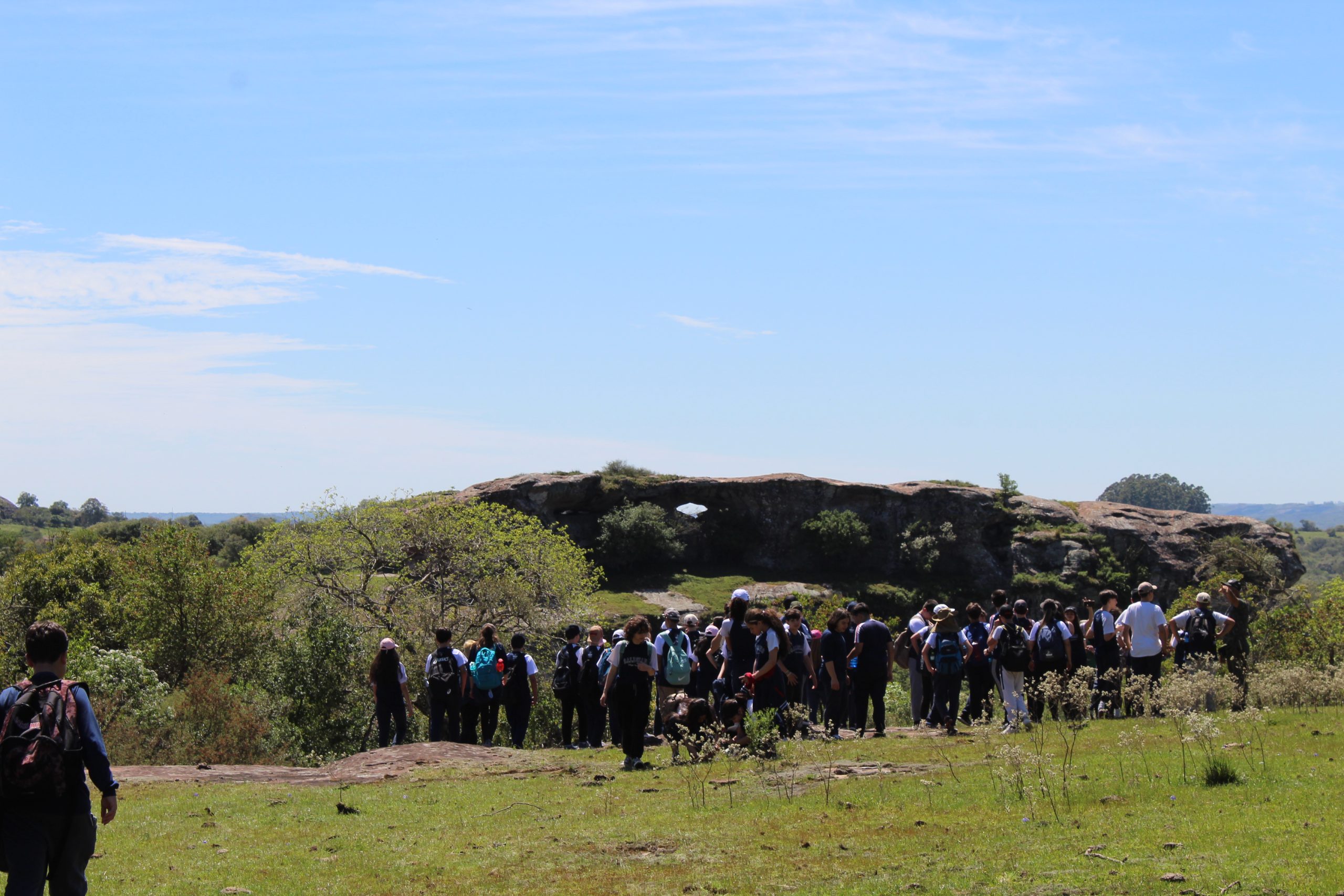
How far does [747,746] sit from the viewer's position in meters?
12.0

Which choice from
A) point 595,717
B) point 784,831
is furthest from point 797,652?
point 784,831

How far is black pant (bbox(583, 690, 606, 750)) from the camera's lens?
1625 cm

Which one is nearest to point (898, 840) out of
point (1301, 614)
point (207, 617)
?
point (1301, 614)

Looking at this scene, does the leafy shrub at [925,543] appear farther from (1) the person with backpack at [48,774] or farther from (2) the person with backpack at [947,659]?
(1) the person with backpack at [48,774]

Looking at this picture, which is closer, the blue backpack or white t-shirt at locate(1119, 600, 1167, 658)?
the blue backpack

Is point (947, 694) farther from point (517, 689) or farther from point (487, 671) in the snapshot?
point (487, 671)

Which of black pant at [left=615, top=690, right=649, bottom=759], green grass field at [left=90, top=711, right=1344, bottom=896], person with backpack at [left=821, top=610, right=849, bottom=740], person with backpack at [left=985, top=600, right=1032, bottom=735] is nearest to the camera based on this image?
green grass field at [left=90, top=711, right=1344, bottom=896]

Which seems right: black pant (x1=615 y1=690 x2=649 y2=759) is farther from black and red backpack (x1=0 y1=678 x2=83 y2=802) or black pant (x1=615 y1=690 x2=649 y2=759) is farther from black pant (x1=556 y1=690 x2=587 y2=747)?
black and red backpack (x1=0 y1=678 x2=83 y2=802)

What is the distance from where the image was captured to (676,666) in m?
13.5

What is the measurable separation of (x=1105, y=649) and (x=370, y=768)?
10.5 metres

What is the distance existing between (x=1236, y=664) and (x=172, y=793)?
13618mm

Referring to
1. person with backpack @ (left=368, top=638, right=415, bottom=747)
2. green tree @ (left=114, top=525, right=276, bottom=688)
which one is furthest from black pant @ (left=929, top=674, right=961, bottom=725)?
green tree @ (left=114, top=525, right=276, bottom=688)

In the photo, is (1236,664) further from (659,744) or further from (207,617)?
(207,617)

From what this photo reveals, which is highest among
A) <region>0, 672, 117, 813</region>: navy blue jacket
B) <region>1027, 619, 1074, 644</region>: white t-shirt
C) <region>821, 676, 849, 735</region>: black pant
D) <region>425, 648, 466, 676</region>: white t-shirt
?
<region>0, 672, 117, 813</region>: navy blue jacket
